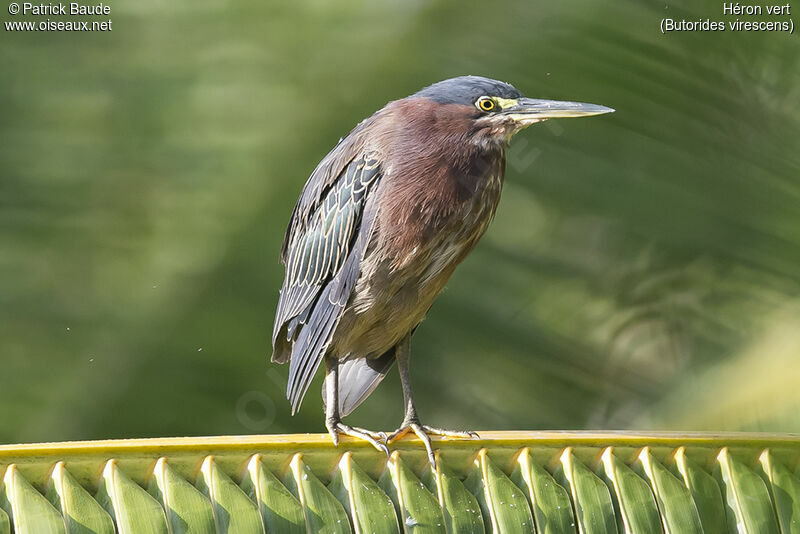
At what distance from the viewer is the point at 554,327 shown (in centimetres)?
374

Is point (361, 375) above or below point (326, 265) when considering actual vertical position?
below

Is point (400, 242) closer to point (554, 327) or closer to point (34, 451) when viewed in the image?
point (554, 327)

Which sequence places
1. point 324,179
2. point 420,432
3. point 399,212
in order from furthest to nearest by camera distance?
point 324,179 < point 399,212 < point 420,432

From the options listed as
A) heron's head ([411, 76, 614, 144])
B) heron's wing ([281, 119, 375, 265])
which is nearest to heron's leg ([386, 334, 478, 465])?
heron's wing ([281, 119, 375, 265])

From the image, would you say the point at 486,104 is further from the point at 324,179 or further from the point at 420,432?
the point at 420,432

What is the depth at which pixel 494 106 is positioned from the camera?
9.80ft

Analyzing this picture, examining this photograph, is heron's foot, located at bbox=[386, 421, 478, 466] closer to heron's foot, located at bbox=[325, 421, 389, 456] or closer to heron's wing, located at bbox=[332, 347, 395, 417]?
heron's foot, located at bbox=[325, 421, 389, 456]

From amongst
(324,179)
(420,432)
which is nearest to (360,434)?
(420,432)

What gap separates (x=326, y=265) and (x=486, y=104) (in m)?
0.74

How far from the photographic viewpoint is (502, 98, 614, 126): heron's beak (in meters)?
2.90

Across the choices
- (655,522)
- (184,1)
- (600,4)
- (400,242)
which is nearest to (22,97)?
(184,1)

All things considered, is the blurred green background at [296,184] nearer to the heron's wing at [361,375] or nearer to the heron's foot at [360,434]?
the heron's wing at [361,375]

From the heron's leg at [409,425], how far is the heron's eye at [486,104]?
89cm

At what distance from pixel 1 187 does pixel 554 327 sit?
2177mm
